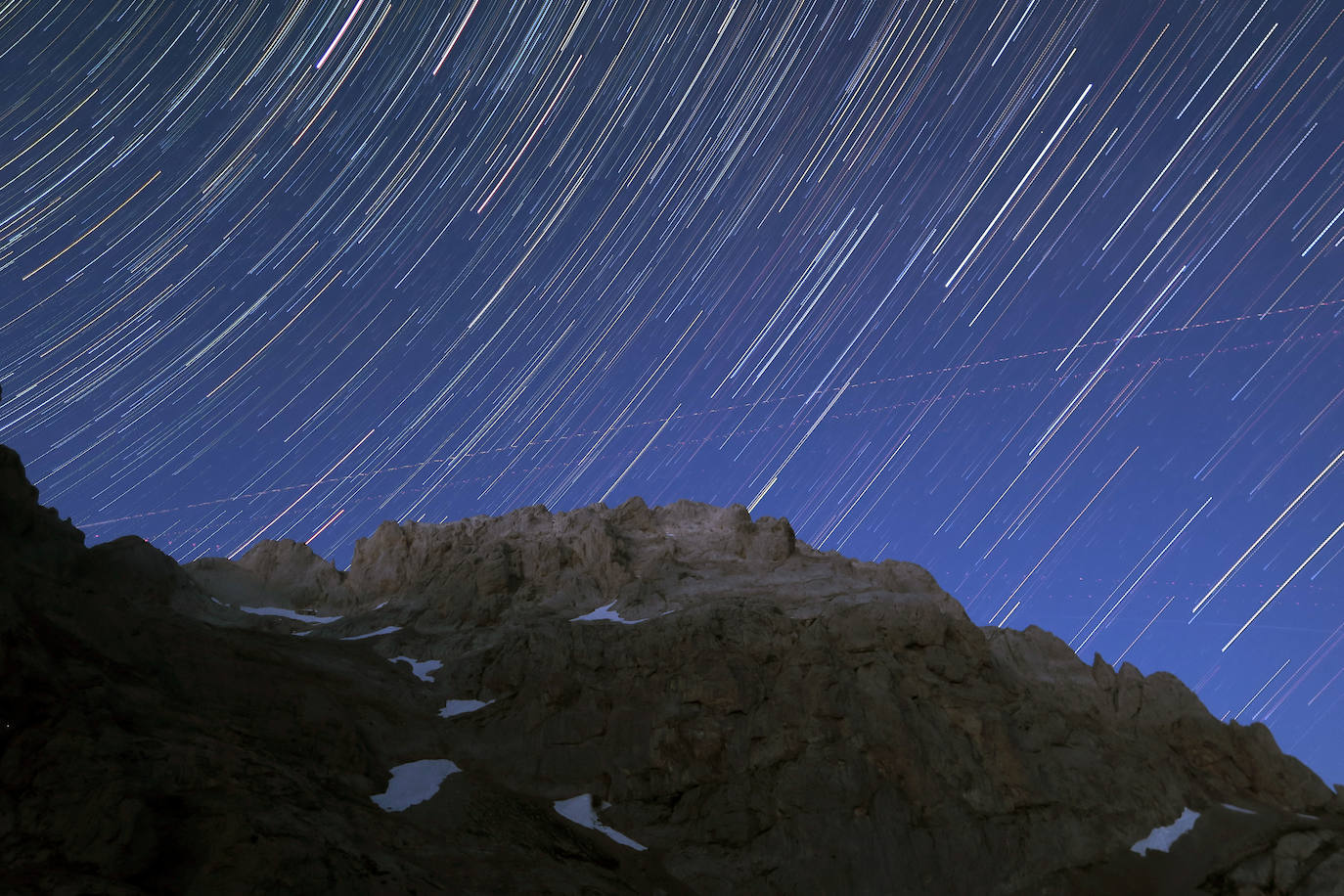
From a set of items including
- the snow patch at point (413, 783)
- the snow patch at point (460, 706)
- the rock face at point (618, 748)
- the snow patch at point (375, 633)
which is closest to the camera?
the rock face at point (618, 748)

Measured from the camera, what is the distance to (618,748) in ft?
125

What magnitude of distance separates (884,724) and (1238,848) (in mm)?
13878

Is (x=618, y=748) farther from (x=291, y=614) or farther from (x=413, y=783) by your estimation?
(x=291, y=614)

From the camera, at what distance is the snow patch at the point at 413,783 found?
31.9 metres

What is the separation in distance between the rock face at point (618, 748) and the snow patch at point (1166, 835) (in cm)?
29

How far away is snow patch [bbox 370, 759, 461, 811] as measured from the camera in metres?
31.9

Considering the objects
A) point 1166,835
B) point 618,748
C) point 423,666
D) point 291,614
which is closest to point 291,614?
point 291,614

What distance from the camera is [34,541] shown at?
39.2m

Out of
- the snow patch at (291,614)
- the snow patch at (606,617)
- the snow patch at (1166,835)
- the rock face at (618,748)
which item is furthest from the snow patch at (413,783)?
the snow patch at (1166,835)

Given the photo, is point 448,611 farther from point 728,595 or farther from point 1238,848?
point 1238,848

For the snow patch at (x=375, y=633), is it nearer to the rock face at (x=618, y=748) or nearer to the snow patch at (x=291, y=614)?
the rock face at (x=618, y=748)

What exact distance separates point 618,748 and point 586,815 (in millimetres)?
3782

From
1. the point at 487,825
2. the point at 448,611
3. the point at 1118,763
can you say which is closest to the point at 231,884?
the point at 487,825

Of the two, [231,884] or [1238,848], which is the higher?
[231,884]
